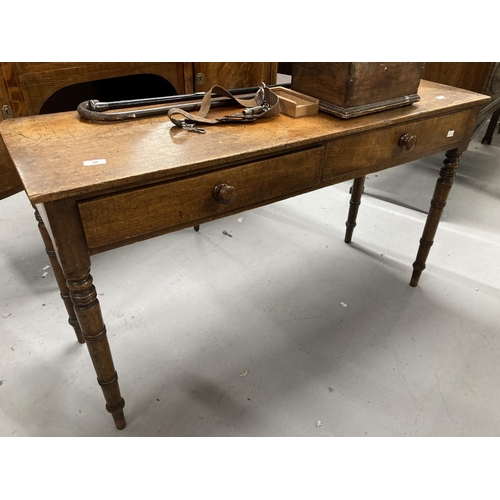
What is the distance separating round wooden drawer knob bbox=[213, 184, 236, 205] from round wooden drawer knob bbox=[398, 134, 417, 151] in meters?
0.70

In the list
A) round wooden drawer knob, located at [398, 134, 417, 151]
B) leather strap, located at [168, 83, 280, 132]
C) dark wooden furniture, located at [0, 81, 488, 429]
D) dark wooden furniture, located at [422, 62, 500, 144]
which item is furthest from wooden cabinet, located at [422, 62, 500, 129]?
leather strap, located at [168, 83, 280, 132]

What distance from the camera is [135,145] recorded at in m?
1.13

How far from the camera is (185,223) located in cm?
111

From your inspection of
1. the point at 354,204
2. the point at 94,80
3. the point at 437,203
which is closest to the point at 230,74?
the point at 94,80

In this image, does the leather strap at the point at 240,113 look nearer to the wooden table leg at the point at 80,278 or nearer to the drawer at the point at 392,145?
the drawer at the point at 392,145

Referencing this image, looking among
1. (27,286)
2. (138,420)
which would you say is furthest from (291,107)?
(27,286)

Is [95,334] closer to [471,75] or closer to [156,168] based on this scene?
[156,168]

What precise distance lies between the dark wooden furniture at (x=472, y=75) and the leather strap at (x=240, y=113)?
5.11 ft

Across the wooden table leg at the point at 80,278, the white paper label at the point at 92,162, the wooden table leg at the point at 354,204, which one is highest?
the white paper label at the point at 92,162

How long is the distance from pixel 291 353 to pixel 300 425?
1.08 ft

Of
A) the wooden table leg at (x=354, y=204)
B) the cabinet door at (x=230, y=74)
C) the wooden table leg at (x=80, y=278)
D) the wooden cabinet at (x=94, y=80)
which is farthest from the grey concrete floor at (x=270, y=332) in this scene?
the cabinet door at (x=230, y=74)

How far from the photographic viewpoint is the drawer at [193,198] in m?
0.98

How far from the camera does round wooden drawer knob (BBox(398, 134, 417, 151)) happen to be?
4.77 ft

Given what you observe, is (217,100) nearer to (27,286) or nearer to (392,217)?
(27,286)
